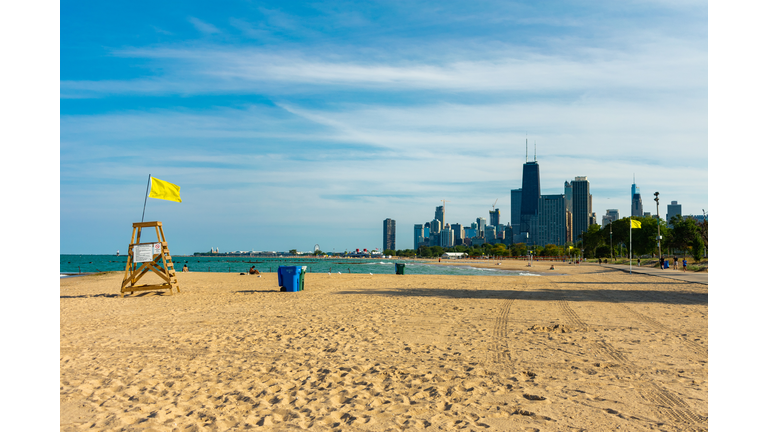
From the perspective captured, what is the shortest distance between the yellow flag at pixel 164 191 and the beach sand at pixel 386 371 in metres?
5.75

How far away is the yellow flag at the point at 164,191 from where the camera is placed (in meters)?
15.8

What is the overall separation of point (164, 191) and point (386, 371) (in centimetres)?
1364

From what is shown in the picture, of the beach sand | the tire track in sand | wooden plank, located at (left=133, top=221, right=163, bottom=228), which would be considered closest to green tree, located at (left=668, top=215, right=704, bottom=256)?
the beach sand

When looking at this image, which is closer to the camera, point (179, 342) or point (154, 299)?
point (179, 342)

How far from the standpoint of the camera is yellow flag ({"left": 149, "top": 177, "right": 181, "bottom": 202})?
15781mm

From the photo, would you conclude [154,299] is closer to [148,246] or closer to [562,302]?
[148,246]

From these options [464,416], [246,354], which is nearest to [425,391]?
[464,416]

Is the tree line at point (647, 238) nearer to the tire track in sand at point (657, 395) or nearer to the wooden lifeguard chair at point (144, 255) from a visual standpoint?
the tire track in sand at point (657, 395)

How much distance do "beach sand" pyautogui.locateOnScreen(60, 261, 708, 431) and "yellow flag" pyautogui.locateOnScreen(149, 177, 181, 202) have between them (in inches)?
226

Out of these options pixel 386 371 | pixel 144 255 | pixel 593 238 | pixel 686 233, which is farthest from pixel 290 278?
pixel 593 238

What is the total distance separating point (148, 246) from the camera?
1580 centimetres

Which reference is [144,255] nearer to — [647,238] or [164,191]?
[164,191]

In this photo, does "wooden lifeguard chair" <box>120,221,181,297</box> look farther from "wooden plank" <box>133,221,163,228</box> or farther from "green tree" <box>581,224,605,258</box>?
"green tree" <box>581,224,605,258</box>
